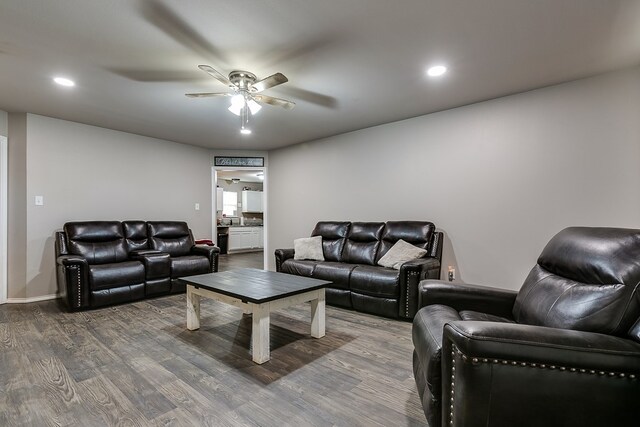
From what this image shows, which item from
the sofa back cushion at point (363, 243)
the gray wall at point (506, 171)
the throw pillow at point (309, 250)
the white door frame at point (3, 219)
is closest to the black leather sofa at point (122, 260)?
the white door frame at point (3, 219)

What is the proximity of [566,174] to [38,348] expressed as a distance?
510cm

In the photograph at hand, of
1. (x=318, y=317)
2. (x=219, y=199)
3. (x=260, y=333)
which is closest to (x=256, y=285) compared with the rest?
(x=260, y=333)

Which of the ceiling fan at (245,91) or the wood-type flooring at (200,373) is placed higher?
the ceiling fan at (245,91)

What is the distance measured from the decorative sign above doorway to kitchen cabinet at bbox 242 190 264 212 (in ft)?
14.6

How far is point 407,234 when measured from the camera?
12.8 ft

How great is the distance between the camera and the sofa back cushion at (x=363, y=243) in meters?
4.07

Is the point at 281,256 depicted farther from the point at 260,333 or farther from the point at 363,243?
the point at 260,333

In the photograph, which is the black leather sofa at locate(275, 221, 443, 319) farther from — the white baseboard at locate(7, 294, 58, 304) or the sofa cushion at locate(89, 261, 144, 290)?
the white baseboard at locate(7, 294, 58, 304)

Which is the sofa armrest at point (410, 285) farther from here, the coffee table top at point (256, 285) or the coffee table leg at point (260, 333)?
the coffee table leg at point (260, 333)

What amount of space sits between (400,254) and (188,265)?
2.99m

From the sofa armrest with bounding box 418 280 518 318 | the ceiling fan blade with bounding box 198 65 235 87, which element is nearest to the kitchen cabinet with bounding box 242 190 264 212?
the ceiling fan blade with bounding box 198 65 235 87

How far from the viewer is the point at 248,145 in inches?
229

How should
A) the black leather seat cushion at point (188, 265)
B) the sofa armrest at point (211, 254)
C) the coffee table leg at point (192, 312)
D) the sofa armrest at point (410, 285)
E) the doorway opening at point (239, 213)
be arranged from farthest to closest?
the doorway opening at point (239, 213) → the sofa armrest at point (211, 254) → the black leather seat cushion at point (188, 265) → the sofa armrest at point (410, 285) → the coffee table leg at point (192, 312)

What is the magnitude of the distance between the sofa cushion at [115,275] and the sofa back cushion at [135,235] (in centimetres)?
61
